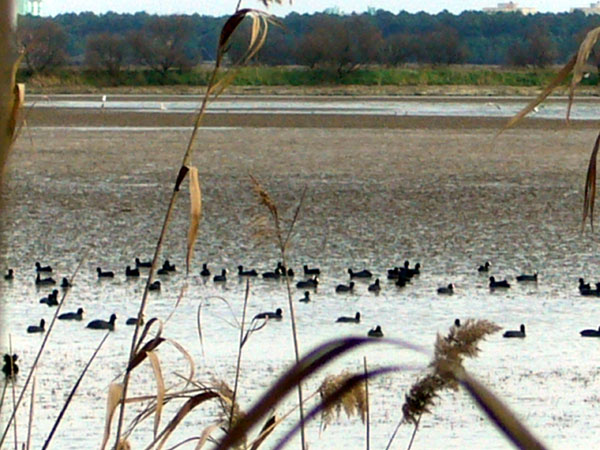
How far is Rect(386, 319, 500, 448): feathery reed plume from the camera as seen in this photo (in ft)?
3.13

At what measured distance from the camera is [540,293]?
9.98m

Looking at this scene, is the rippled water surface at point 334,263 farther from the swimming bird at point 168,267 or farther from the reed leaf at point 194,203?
the reed leaf at point 194,203

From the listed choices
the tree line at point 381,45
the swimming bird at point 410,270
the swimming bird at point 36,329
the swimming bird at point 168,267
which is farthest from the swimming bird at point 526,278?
the tree line at point 381,45

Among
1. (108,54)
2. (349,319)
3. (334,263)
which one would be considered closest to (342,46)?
(108,54)

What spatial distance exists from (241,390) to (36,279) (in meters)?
4.05

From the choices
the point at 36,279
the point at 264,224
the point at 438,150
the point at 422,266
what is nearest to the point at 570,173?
the point at 438,150

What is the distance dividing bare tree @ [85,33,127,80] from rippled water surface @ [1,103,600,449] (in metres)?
32.0

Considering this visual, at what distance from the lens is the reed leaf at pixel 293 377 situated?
794 millimetres

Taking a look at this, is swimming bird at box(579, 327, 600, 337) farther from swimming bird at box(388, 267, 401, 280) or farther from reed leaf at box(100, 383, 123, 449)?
reed leaf at box(100, 383, 123, 449)

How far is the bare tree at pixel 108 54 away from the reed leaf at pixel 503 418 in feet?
174

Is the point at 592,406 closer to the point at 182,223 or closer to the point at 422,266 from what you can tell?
the point at 422,266

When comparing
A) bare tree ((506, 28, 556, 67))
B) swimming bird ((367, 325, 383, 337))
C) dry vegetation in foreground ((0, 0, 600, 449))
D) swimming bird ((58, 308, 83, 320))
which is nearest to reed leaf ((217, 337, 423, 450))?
dry vegetation in foreground ((0, 0, 600, 449))

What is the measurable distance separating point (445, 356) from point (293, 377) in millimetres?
174

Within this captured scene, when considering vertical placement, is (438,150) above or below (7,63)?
below
